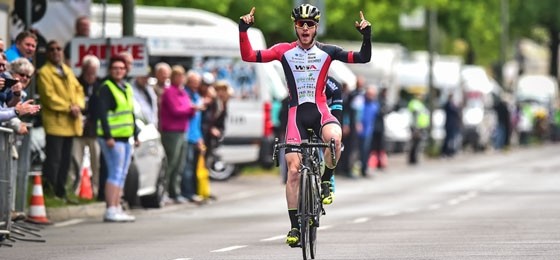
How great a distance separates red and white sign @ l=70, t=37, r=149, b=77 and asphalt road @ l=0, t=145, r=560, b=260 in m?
1.83

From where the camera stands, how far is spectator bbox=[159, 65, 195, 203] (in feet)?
76.0

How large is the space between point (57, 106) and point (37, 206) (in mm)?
1439

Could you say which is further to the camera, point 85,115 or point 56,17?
point 56,17

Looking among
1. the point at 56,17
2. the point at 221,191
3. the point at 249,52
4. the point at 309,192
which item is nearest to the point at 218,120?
the point at 221,191

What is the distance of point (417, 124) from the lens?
42.9 m

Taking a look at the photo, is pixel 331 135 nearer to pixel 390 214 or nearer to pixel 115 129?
pixel 115 129

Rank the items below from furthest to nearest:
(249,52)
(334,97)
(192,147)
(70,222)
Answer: (192,147) < (70,222) < (334,97) < (249,52)

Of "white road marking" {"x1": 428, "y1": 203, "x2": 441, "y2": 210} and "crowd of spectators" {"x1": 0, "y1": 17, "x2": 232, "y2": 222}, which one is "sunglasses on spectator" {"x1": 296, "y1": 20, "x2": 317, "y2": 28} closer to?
"crowd of spectators" {"x1": 0, "y1": 17, "x2": 232, "y2": 222}

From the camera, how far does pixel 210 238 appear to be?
664 inches

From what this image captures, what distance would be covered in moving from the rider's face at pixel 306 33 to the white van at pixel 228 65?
15479 mm

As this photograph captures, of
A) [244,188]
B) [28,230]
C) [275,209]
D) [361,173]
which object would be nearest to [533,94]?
[361,173]

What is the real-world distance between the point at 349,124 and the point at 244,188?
4.30m

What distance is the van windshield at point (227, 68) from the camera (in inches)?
1206

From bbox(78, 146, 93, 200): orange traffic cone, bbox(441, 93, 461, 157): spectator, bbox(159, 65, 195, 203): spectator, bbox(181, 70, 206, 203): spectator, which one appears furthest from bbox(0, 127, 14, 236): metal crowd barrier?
bbox(441, 93, 461, 157): spectator
